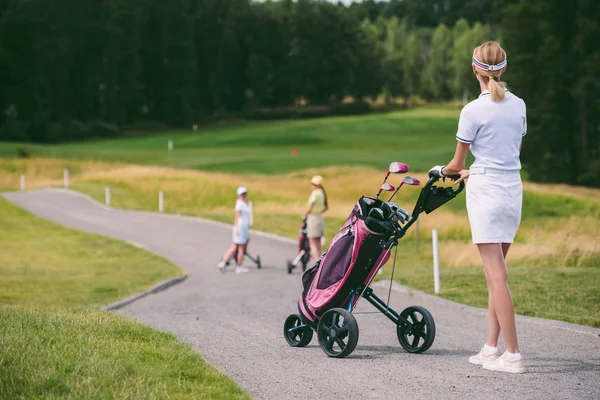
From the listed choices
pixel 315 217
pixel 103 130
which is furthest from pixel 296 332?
pixel 103 130

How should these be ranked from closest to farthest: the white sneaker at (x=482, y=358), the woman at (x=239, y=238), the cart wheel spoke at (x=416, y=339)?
the white sneaker at (x=482, y=358) < the cart wheel spoke at (x=416, y=339) < the woman at (x=239, y=238)

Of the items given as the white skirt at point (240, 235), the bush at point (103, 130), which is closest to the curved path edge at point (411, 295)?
the white skirt at point (240, 235)

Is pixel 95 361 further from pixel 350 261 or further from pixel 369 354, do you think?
pixel 369 354

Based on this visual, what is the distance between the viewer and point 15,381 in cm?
659

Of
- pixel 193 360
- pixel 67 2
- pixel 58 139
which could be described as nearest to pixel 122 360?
pixel 193 360

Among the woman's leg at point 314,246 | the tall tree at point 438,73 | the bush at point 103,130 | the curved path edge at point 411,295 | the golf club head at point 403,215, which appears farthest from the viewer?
the tall tree at point 438,73

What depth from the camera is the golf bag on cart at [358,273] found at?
28.1ft

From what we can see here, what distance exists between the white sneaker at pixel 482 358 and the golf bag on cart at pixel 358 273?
552 millimetres

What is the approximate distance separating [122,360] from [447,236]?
25540 millimetres

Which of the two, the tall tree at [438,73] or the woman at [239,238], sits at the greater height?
the tall tree at [438,73]

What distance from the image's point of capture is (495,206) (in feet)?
25.5

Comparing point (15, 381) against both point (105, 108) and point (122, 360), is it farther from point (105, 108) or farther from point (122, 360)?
point (105, 108)

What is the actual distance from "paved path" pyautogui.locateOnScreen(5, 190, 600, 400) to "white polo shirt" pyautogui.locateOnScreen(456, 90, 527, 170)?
160 cm

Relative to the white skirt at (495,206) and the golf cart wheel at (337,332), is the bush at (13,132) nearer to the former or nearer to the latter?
the golf cart wheel at (337,332)
